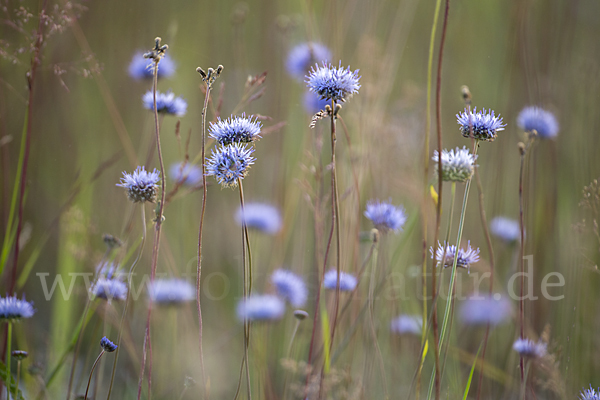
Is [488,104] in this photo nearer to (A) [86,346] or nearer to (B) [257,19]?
(B) [257,19]

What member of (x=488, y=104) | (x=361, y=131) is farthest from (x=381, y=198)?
(x=488, y=104)

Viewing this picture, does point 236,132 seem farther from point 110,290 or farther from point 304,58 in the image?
point 304,58

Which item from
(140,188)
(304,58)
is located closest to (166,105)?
(140,188)

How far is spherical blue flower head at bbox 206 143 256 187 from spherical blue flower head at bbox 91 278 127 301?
1.37 feet

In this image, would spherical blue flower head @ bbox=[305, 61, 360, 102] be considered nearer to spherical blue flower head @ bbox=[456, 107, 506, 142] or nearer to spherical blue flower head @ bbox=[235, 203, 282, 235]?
spherical blue flower head @ bbox=[456, 107, 506, 142]

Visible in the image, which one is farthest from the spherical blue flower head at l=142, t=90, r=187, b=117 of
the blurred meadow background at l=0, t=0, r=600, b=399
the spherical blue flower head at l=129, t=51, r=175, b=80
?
the spherical blue flower head at l=129, t=51, r=175, b=80

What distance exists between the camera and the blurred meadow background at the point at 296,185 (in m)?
1.40

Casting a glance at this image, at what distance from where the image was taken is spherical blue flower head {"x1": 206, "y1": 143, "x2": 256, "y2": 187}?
2.60 ft

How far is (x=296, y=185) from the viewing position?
1787mm

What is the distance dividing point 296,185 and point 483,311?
824mm

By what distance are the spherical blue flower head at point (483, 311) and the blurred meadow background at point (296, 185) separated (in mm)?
58

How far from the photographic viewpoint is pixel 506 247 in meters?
1.81

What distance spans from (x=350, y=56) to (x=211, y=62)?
0.69 meters

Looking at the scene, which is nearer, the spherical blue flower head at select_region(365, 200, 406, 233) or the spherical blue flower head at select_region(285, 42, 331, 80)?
the spherical blue flower head at select_region(365, 200, 406, 233)
